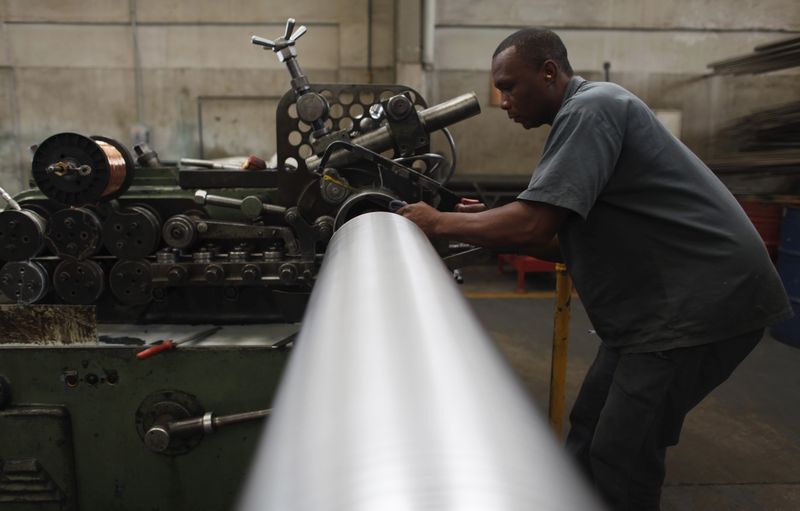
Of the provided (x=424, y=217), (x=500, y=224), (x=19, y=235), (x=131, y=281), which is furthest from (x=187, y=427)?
(x=500, y=224)

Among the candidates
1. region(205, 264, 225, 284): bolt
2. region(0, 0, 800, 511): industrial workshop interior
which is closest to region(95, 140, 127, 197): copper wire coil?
region(0, 0, 800, 511): industrial workshop interior

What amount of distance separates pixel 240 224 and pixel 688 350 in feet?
3.98

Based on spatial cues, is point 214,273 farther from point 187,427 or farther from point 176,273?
point 187,427

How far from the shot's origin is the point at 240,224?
1.58 m

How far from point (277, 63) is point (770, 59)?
442 centimetres

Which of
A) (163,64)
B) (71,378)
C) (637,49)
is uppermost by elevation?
(637,49)

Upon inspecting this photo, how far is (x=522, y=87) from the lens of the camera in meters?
1.22

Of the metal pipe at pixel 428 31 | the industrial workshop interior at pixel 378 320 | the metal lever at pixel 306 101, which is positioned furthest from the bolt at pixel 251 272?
the metal pipe at pixel 428 31

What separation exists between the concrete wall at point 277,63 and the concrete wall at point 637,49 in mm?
11

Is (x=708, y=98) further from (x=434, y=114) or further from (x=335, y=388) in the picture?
(x=335, y=388)

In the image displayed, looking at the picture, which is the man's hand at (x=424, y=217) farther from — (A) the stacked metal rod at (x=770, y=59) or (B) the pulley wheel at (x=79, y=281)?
(A) the stacked metal rod at (x=770, y=59)

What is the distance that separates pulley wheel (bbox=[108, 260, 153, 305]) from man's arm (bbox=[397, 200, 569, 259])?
85 centimetres

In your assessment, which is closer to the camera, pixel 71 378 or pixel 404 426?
pixel 404 426

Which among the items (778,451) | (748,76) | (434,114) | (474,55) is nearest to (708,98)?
(748,76)
